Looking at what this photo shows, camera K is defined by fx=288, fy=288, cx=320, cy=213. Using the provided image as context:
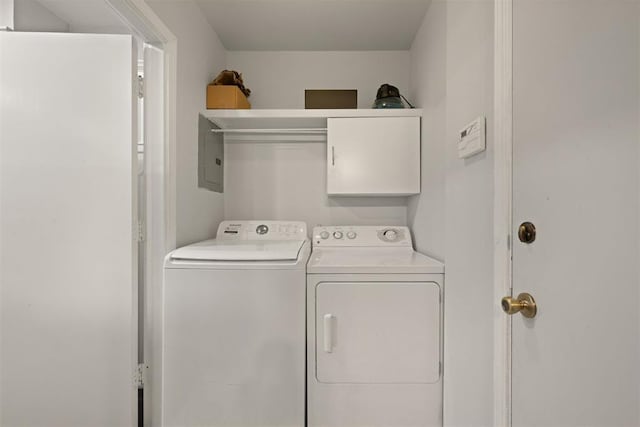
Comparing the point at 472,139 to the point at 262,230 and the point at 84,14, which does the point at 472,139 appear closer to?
the point at 262,230

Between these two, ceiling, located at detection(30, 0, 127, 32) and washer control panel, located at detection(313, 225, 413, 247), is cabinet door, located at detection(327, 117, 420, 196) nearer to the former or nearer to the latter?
washer control panel, located at detection(313, 225, 413, 247)

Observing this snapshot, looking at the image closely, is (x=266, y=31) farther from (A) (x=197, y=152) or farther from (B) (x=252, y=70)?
(A) (x=197, y=152)

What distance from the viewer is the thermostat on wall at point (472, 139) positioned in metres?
1.07

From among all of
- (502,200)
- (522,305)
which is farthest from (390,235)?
(522,305)

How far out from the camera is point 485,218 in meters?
1.07

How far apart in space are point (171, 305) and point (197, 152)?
38.5 inches

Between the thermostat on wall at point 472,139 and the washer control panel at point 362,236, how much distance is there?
0.96 meters

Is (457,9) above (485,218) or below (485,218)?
above

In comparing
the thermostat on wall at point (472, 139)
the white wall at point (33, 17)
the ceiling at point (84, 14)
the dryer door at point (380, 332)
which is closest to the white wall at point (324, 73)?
the ceiling at point (84, 14)

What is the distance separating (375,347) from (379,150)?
4.23 ft

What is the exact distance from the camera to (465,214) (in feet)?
4.05

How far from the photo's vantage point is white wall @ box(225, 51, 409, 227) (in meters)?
2.45

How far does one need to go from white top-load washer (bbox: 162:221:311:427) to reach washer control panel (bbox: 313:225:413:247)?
70 centimetres

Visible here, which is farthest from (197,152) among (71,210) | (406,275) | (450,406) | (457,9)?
(450,406)
